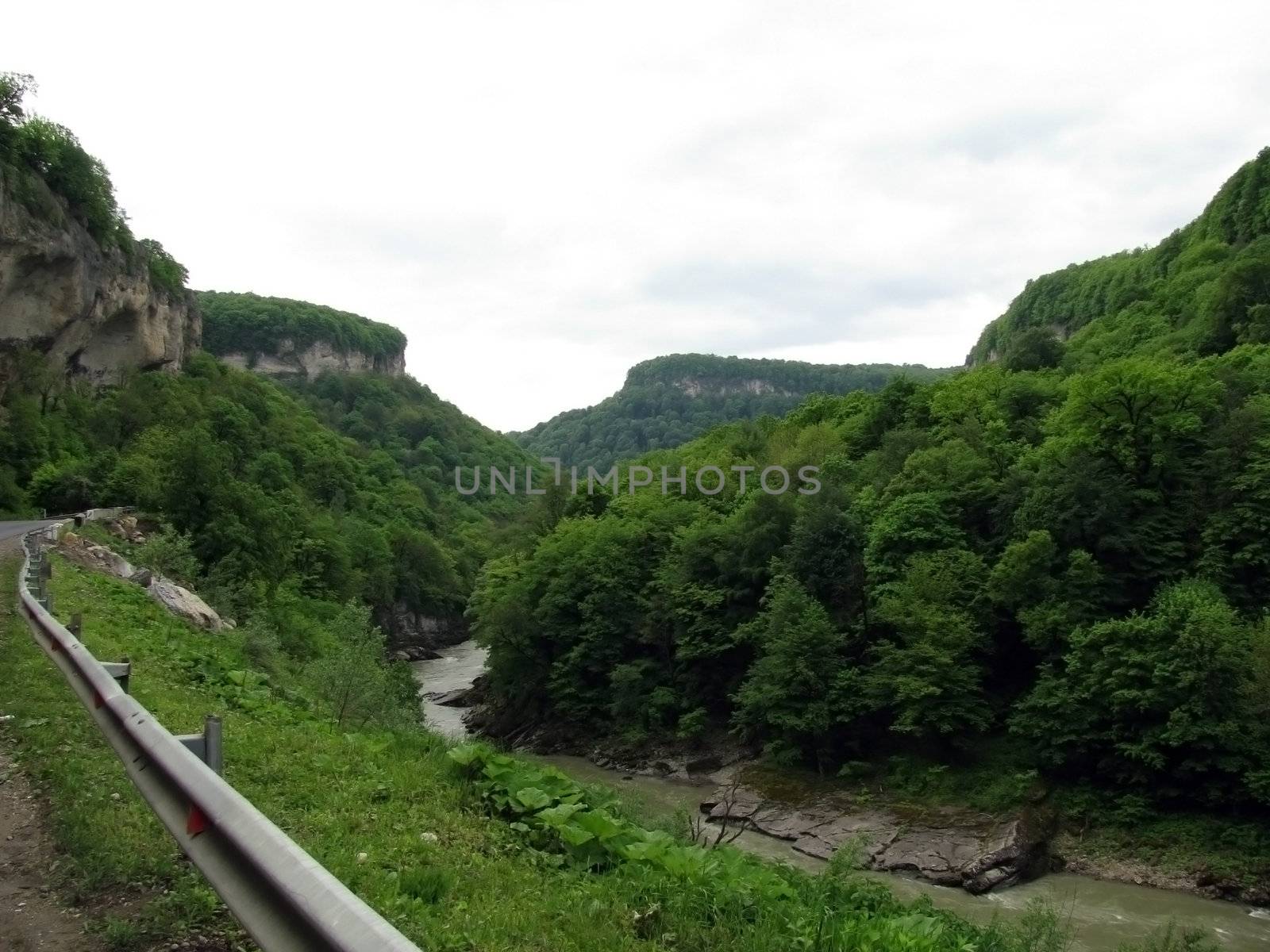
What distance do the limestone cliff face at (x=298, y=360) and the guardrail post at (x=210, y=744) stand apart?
138m

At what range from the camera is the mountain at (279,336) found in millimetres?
136125

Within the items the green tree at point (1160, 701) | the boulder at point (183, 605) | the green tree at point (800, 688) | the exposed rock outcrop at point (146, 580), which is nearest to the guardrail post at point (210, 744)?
the boulder at point (183, 605)

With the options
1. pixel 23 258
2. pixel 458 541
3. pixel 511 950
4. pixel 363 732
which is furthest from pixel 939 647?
pixel 458 541

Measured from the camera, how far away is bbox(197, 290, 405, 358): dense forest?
447 feet

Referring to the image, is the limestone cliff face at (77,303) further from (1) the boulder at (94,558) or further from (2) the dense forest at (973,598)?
(1) the boulder at (94,558)

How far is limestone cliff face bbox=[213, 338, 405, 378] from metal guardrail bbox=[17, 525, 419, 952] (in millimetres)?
137882

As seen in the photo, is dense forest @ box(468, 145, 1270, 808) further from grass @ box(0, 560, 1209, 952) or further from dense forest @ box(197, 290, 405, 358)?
dense forest @ box(197, 290, 405, 358)

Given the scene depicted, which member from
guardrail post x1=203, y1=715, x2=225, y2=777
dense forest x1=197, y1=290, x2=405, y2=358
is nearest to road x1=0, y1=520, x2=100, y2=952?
guardrail post x1=203, y1=715, x2=225, y2=777

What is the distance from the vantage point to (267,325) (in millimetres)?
137250

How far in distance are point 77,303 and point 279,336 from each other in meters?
91.5

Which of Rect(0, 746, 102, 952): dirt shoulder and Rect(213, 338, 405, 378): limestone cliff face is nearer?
Rect(0, 746, 102, 952): dirt shoulder

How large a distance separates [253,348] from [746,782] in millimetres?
122946

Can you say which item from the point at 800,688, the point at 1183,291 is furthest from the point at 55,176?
the point at 1183,291

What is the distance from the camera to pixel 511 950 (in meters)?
4.05
